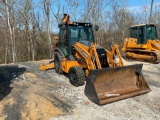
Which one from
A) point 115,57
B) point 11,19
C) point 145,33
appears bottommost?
point 115,57

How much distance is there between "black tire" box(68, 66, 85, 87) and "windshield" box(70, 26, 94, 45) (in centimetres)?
128

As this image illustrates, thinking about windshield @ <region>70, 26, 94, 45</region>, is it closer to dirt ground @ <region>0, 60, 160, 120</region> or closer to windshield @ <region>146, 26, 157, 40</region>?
dirt ground @ <region>0, 60, 160, 120</region>

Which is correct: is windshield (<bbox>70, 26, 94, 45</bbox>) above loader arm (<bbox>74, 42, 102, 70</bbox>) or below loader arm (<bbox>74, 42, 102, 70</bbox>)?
above

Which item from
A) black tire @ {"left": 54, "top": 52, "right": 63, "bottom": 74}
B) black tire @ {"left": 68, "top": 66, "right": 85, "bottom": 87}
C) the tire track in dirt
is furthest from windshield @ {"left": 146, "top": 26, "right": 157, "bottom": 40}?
the tire track in dirt

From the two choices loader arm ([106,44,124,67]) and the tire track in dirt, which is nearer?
the tire track in dirt

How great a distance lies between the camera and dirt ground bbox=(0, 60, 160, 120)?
4.46 meters

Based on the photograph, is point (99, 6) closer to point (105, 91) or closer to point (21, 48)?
point (21, 48)

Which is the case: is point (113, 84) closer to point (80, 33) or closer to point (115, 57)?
point (115, 57)

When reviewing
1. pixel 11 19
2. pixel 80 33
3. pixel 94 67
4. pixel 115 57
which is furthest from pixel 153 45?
pixel 11 19

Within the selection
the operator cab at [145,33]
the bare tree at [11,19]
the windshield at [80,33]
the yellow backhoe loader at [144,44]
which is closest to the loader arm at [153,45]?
the yellow backhoe loader at [144,44]

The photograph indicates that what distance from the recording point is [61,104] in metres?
5.07

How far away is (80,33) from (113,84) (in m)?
2.61

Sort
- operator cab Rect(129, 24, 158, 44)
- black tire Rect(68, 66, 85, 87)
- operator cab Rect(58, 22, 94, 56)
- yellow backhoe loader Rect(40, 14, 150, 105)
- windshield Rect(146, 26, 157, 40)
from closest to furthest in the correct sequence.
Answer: yellow backhoe loader Rect(40, 14, 150, 105) → black tire Rect(68, 66, 85, 87) → operator cab Rect(58, 22, 94, 56) → operator cab Rect(129, 24, 158, 44) → windshield Rect(146, 26, 157, 40)

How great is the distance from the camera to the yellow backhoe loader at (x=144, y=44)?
11.5m
